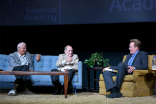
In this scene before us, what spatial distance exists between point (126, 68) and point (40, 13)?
8.50 feet

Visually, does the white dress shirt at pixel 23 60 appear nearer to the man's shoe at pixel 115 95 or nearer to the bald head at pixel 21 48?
the bald head at pixel 21 48

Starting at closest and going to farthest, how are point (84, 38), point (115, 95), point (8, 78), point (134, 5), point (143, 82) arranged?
point (115, 95)
point (143, 82)
point (8, 78)
point (134, 5)
point (84, 38)

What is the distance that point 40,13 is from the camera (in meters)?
4.83

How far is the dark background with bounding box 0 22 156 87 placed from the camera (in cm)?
477

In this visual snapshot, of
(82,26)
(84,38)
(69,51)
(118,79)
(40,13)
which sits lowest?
(118,79)

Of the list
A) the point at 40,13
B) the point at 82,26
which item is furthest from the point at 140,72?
the point at 40,13

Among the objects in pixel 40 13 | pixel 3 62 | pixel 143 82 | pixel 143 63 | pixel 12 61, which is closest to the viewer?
pixel 143 82

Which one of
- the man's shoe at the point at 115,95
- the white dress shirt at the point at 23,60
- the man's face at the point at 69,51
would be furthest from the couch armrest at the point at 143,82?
the white dress shirt at the point at 23,60

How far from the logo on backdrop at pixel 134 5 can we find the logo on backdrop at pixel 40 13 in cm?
140

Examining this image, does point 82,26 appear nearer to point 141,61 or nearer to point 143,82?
point 141,61

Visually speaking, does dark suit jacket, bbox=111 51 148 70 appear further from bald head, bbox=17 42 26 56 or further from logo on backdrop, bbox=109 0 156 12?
bald head, bbox=17 42 26 56

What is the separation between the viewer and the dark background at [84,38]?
477 cm

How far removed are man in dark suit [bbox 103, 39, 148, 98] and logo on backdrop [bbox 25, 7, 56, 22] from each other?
7.04 feet

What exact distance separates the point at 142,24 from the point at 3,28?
3419mm
